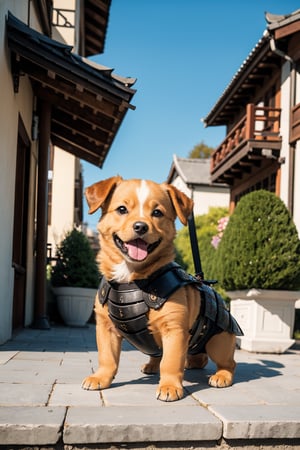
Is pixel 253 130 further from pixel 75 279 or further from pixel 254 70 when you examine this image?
pixel 75 279

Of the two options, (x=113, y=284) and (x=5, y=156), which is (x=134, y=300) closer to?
(x=113, y=284)

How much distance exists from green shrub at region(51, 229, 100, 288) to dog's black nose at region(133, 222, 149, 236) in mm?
8172

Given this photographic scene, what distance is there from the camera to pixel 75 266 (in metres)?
11.0

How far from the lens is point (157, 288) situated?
309cm

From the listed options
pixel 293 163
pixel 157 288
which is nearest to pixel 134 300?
pixel 157 288

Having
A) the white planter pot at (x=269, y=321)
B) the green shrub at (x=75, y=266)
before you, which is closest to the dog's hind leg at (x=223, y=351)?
the white planter pot at (x=269, y=321)

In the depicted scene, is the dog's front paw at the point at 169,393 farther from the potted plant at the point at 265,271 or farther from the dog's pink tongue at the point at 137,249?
the potted plant at the point at 265,271

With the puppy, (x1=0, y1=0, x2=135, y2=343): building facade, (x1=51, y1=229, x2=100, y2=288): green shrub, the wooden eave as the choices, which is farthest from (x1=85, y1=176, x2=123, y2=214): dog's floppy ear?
the wooden eave

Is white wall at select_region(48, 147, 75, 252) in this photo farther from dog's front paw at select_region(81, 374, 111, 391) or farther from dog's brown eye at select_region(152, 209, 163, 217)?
dog's brown eye at select_region(152, 209, 163, 217)

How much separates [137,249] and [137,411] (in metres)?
0.84

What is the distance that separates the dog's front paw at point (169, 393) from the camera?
9.43 feet

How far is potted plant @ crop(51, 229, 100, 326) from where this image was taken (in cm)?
1068

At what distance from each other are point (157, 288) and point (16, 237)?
5.37 m

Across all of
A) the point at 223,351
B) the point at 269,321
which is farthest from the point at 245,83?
the point at 223,351
